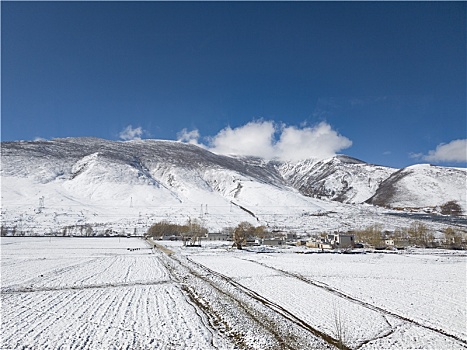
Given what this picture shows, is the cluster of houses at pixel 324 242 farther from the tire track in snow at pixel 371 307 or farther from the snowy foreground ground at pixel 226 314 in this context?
the snowy foreground ground at pixel 226 314

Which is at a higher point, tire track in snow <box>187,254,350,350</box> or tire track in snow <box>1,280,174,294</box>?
tire track in snow <box>1,280,174,294</box>

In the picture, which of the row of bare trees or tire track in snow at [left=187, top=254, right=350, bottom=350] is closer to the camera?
tire track in snow at [left=187, top=254, right=350, bottom=350]

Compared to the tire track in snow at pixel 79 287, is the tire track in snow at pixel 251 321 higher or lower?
lower

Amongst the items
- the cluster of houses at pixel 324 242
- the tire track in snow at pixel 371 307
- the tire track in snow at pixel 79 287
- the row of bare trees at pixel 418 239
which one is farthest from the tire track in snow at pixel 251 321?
the row of bare trees at pixel 418 239

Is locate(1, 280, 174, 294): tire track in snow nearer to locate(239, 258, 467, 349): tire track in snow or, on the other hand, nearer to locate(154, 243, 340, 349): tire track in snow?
locate(154, 243, 340, 349): tire track in snow

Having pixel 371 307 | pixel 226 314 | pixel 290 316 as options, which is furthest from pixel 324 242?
pixel 226 314

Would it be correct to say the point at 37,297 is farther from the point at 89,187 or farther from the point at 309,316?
the point at 89,187

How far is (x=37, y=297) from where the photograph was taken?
16.2 metres

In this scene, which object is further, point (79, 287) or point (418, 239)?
point (418, 239)

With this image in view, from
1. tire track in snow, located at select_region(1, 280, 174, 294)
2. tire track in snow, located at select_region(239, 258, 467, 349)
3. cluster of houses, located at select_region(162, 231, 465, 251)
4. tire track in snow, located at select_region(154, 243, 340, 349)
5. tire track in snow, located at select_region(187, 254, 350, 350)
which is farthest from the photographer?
cluster of houses, located at select_region(162, 231, 465, 251)

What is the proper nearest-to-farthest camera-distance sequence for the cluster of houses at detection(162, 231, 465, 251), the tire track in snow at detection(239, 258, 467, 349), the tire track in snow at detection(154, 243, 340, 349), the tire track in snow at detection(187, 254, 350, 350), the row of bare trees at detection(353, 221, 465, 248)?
the tire track in snow at detection(154, 243, 340, 349), the tire track in snow at detection(187, 254, 350, 350), the tire track in snow at detection(239, 258, 467, 349), the cluster of houses at detection(162, 231, 465, 251), the row of bare trees at detection(353, 221, 465, 248)

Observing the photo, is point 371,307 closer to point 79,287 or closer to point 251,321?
point 251,321

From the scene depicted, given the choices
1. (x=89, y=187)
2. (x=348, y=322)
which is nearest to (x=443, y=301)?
(x=348, y=322)

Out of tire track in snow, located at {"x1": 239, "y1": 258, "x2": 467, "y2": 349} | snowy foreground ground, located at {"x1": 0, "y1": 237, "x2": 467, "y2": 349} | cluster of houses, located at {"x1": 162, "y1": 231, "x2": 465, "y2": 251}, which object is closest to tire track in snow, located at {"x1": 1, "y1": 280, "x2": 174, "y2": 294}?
snowy foreground ground, located at {"x1": 0, "y1": 237, "x2": 467, "y2": 349}
